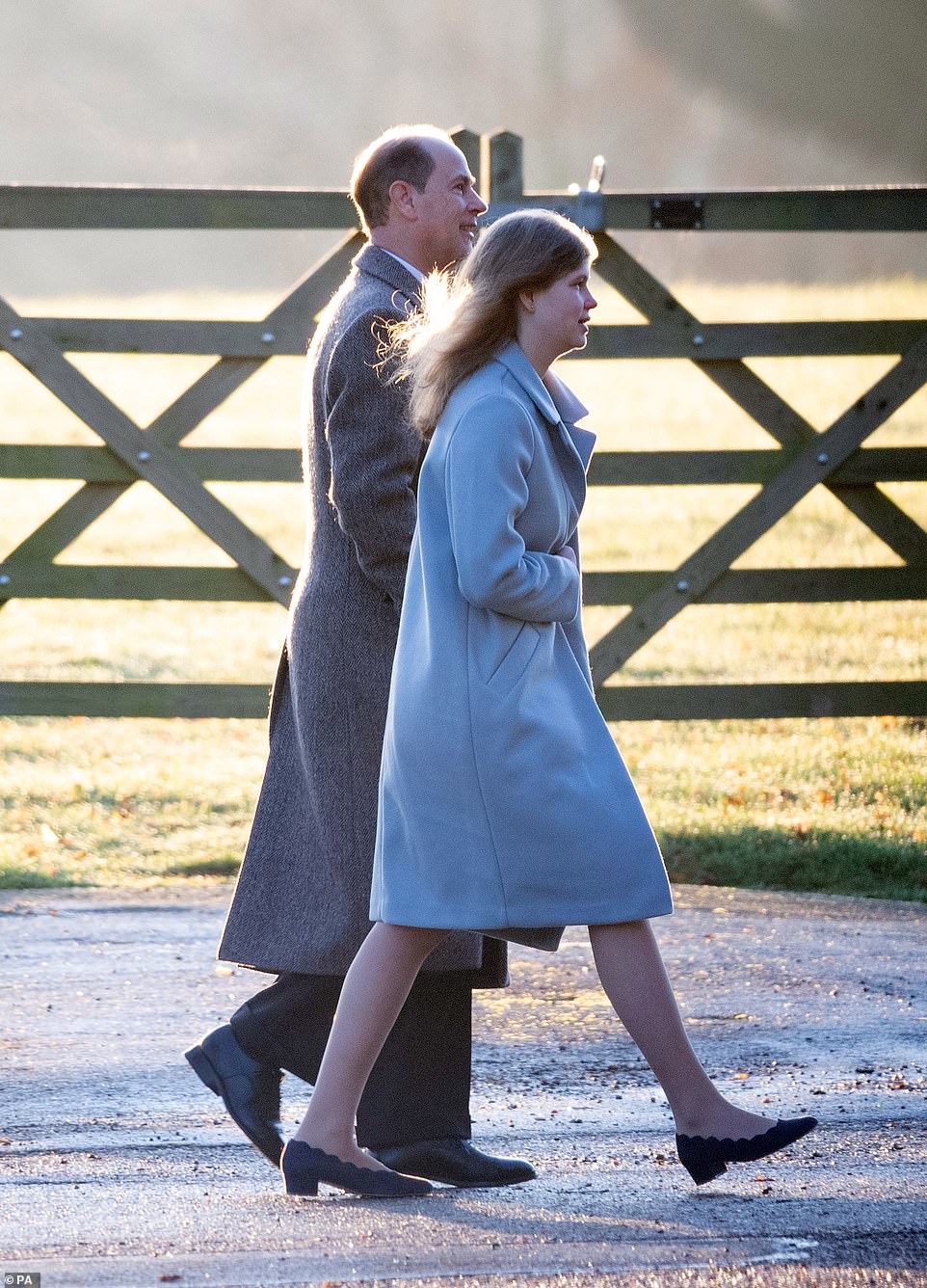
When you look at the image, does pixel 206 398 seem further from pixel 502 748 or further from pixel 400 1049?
pixel 502 748

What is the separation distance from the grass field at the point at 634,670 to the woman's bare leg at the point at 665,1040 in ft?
9.91

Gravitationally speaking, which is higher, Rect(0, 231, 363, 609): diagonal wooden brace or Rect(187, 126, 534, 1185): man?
Rect(0, 231, 363, 609): diagonal wooden brace

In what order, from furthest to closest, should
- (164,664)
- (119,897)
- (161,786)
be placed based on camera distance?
1. (164,664)
2. (161,786)
3. (119,897)

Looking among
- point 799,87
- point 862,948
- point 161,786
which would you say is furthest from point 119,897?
point 799,87

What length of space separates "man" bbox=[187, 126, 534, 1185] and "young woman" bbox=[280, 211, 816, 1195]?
0.20 metres

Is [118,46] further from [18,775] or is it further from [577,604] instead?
[577,604]

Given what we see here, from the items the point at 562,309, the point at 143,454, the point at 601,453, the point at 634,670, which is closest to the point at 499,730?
the point at 562,309

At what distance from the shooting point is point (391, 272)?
3.71m

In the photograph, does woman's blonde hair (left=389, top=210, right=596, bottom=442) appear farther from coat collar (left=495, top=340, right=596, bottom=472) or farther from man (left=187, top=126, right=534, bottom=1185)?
man (left=187, top=126, right=534, bottom=1185)

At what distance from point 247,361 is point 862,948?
2.87 m

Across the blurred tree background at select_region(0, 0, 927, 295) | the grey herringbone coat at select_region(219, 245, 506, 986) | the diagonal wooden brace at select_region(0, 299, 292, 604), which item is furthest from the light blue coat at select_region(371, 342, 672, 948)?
the blurred tree background at select_region(0, 0, 927, 295)

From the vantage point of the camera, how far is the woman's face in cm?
336

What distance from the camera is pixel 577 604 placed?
11.1ft

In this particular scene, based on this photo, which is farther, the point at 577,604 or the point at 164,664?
the point at 164,664
